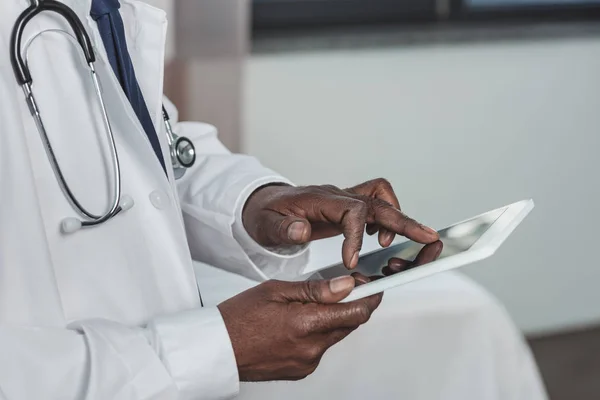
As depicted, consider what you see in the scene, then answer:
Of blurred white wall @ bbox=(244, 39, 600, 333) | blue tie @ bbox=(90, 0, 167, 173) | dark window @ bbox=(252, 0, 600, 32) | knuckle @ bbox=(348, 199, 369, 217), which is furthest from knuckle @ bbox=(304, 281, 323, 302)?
dark window @ bbox=(252, 0, 600, 32)

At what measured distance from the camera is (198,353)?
0.94m

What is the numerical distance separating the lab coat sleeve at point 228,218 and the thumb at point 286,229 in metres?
0.07

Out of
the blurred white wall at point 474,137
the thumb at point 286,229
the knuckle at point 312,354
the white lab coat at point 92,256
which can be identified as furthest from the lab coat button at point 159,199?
the blurred white wall at point 474,137

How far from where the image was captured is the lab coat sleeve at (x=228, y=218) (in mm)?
1301

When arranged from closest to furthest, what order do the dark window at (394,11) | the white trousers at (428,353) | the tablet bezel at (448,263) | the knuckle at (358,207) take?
the tablet bezel at (448,263), the knuckle at (358,207), the white trousers at (428,353), the dark window at (394,11)

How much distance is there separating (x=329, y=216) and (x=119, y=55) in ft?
1.06

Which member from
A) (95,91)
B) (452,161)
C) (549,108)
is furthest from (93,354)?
(549,108)

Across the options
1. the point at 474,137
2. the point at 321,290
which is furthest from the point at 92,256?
the point at 474,137

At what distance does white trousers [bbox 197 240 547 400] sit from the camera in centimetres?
127

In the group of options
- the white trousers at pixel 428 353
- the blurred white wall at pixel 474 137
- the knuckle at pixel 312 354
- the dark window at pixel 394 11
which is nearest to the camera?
the knuckle at pixel 312 354

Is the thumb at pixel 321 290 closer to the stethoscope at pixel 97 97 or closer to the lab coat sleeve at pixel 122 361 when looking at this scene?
the lab coat sleeve at pixel 122 361

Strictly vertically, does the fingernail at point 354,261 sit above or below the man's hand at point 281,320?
above

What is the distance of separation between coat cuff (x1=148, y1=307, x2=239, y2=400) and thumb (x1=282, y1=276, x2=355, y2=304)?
3.2 inches

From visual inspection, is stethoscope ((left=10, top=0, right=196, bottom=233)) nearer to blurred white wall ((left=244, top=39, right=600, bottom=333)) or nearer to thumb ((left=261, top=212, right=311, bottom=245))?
thumb ((left=261, top=212, right=311, bottom=245))
